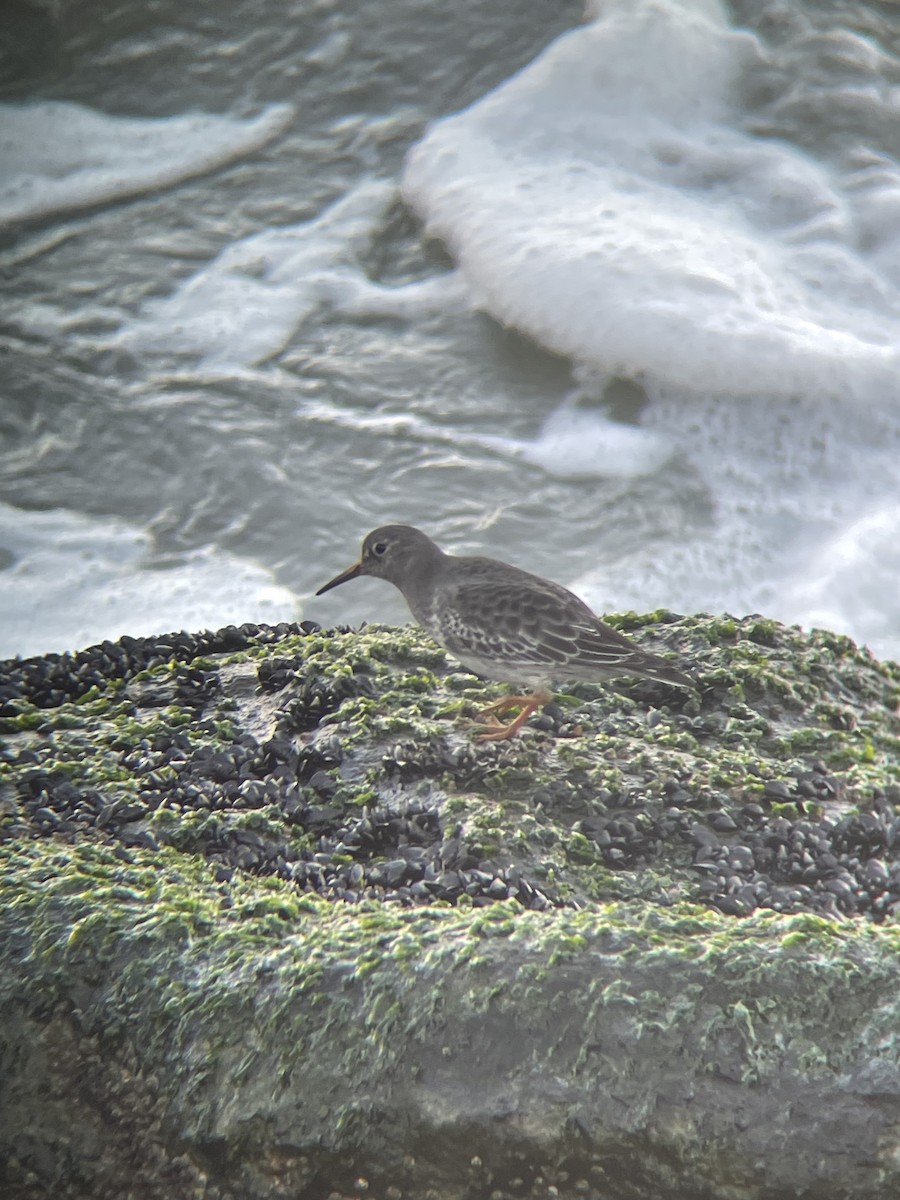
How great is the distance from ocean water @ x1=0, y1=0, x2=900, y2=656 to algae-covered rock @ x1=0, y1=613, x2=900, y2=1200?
134 inches

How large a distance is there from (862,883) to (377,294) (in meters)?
7.57

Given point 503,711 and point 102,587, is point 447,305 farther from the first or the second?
point 503,711

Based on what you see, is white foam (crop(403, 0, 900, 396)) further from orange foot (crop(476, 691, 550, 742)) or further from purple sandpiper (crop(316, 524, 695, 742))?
orange foot (crop(476, 691, 550, 742))

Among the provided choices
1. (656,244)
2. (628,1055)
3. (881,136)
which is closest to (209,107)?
(656,244)

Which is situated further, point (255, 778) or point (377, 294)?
point (377, 294)

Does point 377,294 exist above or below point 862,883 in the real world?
below

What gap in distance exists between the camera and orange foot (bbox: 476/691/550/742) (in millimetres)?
4105

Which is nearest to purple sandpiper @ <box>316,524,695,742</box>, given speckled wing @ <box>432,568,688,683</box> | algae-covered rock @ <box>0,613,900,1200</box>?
speckled wing @ <box>432,568,688,683</box>

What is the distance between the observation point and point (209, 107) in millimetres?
12188

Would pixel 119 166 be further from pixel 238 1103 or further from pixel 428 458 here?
pixel 238 1103

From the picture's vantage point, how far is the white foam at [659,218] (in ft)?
28.4

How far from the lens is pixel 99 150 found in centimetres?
1176

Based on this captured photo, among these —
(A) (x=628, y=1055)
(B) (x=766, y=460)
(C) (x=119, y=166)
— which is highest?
(A) (x=628, y=1055)

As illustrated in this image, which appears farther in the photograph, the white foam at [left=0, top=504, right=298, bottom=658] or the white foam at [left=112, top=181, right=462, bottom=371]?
the white foam at [left=112, top=181, right=462, bottom=371]
